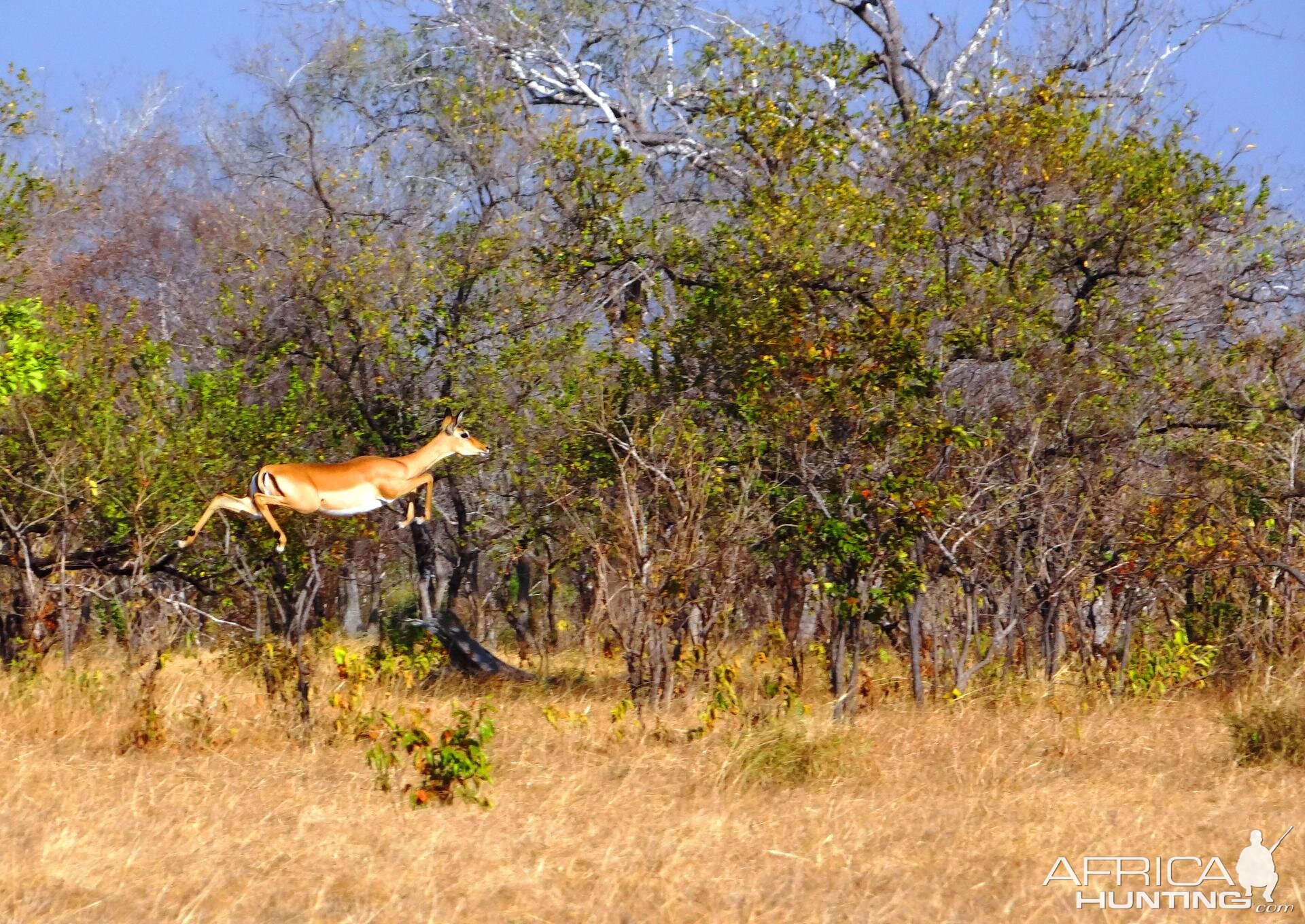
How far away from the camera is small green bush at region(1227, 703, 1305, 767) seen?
880 cm

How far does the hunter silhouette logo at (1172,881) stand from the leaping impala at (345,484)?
4.48 meters

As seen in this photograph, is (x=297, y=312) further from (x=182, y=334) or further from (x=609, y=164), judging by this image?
(x=182, y=334)

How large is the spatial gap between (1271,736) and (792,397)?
4121mm

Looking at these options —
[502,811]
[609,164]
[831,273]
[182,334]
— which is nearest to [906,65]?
[609,164]

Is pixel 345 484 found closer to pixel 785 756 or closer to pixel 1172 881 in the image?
pixel 785 756

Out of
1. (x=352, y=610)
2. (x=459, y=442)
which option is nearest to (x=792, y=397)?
(x=459, y=442)

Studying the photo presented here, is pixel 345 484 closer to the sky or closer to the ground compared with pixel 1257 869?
closer to the sky

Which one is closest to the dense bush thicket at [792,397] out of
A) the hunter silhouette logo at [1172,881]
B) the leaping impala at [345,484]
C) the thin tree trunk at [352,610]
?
the leaping impala at [345,484]

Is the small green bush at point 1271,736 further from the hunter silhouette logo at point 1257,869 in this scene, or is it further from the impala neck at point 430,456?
the impala neck at point 430,456

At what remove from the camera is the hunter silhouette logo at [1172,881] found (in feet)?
19.9

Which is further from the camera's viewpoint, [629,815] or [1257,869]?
[629,815]

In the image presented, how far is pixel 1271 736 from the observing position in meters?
8.91

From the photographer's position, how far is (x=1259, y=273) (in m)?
13.8

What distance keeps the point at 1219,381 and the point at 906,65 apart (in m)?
8.73
